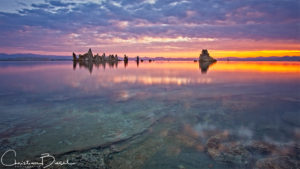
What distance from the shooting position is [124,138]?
A: 5.25 m

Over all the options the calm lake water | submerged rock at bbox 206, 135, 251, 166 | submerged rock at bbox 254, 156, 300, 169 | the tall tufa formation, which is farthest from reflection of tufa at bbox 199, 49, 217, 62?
submerged rock at bbox 254, 156, 300, 169

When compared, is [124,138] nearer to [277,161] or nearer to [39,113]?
[277,161]

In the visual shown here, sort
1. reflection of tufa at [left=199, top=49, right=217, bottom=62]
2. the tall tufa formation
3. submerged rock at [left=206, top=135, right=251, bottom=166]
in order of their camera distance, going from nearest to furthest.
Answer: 1. submerged rock at [left=206, top=135, right=251, bottom=166]
2. the tall tufa formation
3. reflection of tufa at [left=199, top=49, right=217, bottom=62]

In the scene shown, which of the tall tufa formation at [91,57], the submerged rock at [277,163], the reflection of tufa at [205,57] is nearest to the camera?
the submerged rock at [277,163]

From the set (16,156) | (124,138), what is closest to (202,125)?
(124,138)

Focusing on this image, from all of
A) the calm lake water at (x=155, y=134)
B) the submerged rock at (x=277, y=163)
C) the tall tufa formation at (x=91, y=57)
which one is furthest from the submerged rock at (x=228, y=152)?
the tall tufa formation at (x=91, y=57)

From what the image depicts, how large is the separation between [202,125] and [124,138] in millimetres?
3098

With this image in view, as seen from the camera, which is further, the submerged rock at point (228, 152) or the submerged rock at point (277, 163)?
the submerged rock at point (228, 152)

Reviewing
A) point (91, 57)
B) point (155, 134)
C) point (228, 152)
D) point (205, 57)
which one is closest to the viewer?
point (228, 152)
